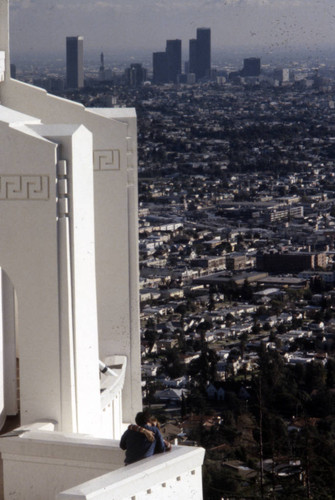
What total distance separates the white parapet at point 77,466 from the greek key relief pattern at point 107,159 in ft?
4.52

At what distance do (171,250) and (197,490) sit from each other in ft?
134

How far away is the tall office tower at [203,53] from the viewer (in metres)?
65.9

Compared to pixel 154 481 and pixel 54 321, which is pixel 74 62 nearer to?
pixel 54 321

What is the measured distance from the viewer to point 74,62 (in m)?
59.2

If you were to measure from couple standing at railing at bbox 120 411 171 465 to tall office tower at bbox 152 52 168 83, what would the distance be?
68589mm

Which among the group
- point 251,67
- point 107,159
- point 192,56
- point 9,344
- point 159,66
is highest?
point 192,56

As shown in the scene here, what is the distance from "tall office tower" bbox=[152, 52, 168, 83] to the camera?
7056cm

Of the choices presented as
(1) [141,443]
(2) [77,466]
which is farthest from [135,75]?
(1) [141,443]

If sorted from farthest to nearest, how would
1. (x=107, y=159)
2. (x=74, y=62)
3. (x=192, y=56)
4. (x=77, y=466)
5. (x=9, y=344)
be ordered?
(x=192, y=56) < (x=74, y=62) < (x=107, y=159) < (x=9, y=344) < (x=77, y=466)

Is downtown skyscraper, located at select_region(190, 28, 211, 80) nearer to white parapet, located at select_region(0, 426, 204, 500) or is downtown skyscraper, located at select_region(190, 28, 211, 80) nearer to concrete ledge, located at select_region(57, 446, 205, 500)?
white parapet, located at select_region(0, 426, 204, 500)

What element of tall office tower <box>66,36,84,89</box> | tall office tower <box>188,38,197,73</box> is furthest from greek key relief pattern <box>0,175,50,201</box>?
tall office tower <box>188,38,197,73</box>

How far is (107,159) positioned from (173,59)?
6787 centimetres

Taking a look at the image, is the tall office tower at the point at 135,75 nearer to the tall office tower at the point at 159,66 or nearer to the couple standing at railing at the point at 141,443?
the tall office tower at the point at 159,66

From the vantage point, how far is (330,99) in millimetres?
68188
